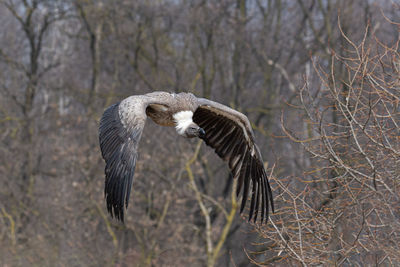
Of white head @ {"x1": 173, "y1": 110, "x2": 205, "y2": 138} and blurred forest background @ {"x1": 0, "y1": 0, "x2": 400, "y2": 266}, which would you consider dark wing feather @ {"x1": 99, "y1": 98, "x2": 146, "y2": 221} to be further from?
blurred forest background @ {"x1": 0, "y1": 0, "x2": 400, "y2": 266}

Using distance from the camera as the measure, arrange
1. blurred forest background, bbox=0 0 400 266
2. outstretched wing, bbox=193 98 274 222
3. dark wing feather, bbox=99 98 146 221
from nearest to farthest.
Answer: dark wing feather, bbox=99 98 146 221
outstretched wing, bbox=193 98 274 222
blurred forest background, bbox=0 0 400 266

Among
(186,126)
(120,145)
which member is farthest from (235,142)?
(120,145)

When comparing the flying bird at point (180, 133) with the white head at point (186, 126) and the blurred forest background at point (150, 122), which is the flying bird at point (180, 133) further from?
the blurred forest background at point (150, 122)

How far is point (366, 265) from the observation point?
5820 mm

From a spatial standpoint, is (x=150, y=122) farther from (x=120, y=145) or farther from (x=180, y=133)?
(x=120, y=145)

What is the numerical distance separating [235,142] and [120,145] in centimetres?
212

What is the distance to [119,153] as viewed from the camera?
20.0 ft

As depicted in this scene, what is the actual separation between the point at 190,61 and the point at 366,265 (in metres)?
16.1

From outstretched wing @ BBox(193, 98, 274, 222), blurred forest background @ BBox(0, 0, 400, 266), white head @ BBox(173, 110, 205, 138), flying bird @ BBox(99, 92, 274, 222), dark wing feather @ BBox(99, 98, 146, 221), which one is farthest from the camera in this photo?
blurred forest background @ BBox(0, 0, 400, 266)

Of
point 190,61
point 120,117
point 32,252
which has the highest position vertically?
point 120,117

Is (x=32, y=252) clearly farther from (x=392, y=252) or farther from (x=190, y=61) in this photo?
(x=392, y=252)

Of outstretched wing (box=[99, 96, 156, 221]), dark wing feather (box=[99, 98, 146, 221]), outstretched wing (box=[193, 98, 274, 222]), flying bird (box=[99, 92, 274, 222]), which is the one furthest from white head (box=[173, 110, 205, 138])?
dark wing feather (box=[99, 98, 146, 221])

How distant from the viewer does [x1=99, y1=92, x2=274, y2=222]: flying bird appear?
5.90 meters

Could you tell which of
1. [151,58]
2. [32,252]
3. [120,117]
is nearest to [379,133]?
[120,117]
